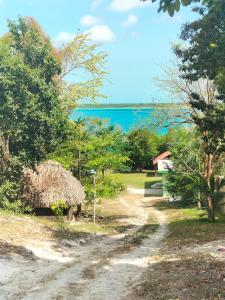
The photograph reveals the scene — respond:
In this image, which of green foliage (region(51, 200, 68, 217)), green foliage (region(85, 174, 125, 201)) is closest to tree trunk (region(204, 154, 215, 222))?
green foliage (region(85, 174, 125, 201))

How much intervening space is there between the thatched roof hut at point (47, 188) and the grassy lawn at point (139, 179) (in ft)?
84.1

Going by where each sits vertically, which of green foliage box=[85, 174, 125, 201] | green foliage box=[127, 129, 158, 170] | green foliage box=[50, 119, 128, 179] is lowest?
green foliage box=[85, 174, 125, 201]

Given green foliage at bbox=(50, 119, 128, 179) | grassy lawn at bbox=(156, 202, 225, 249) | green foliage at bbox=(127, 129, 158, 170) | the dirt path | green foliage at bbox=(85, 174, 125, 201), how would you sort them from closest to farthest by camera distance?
the dirt path, grassy lawn at bbox=(156, 202, 225, 249), green foliage at bbox=(85, 174, 125, 201), green foliage at bbox=(50, 119, 128, 179), green foliage at bbox=(127, 129, 158, 170)

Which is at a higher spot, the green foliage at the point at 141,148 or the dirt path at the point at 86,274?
the green foliage at the point at 141,148

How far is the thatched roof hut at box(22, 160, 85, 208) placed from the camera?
1177 inches

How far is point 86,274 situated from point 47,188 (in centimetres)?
1621

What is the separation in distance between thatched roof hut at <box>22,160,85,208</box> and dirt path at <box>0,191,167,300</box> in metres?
8.33

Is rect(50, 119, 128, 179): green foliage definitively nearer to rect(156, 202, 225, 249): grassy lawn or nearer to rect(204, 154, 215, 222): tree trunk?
rect(156, 202, 225, 249): grassy lawn

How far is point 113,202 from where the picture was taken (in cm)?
→ 4741

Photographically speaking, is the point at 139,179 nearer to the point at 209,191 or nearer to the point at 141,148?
the point at 141,148

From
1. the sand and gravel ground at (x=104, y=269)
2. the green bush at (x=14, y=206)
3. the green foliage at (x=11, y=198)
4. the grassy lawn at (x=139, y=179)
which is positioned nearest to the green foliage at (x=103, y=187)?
the green foliage at (x=11, y=198)

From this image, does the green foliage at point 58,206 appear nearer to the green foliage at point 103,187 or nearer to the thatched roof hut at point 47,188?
the thatched roof hut at point 47,188

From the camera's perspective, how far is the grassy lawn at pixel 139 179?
62.2 m

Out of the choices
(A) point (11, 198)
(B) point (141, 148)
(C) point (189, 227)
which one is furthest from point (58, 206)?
(B) point (141, 148)
